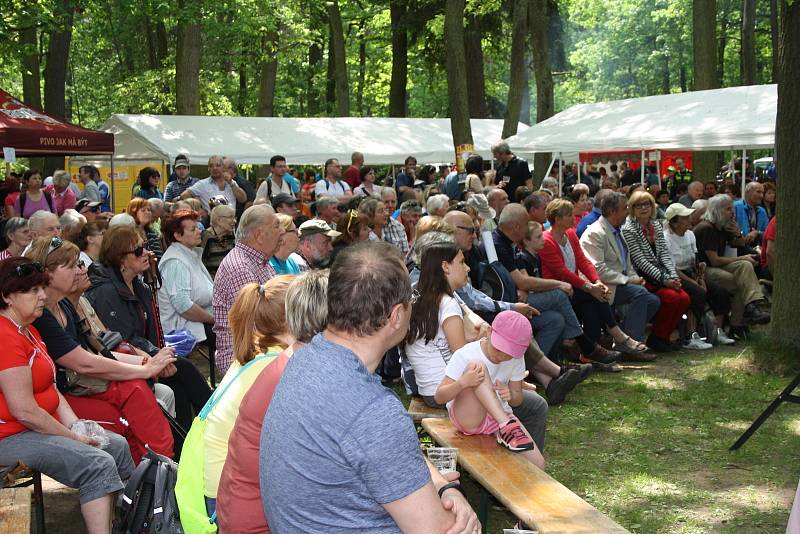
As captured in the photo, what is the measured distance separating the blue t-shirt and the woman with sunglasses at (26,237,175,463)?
2.77 metres

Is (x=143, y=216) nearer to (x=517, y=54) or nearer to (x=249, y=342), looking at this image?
(x=249, y=342)

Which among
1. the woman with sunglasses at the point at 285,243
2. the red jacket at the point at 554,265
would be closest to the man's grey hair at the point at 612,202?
the red jacket at the point at 554,265

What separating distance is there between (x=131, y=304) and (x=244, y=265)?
73 centimetres

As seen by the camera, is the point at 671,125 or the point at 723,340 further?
the point at 671,125

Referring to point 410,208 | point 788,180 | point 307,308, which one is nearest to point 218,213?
point 410,208

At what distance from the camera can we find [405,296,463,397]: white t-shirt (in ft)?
18.5

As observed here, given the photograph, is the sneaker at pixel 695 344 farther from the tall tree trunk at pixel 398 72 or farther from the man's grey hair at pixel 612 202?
the tall tree trunk at pixel 398 72

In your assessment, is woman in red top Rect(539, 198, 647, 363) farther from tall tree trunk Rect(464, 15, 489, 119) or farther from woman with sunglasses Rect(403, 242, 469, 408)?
tall tree trunk Rect(464, 15, 489, 119)

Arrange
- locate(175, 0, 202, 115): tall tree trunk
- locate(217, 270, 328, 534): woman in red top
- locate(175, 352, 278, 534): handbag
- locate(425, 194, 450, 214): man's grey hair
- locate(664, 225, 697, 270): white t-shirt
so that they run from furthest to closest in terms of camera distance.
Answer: locate(175, 0, 202, 115): tall tree trunk → locate(664, 225, 697, 270): white t-shirt → locate(425, 194, 450, 214): man's grey hair → locate(175, 352, 278, 534): handbag → locate(217, 270, 328, 534): woman in red top

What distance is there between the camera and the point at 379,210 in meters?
8.71

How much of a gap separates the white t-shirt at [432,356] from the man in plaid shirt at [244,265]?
43.6 inches

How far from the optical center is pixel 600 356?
8492 millimetres

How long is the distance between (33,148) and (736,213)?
29.5 ft

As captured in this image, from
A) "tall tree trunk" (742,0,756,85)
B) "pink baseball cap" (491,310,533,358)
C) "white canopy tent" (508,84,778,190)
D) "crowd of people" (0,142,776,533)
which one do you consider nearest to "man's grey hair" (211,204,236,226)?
"crowd of people" (0,142,776,533)
